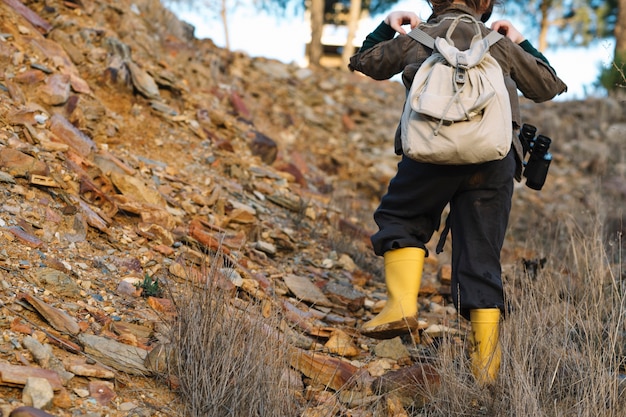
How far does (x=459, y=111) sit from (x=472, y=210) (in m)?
0.50

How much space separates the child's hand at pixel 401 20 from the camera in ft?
9.21

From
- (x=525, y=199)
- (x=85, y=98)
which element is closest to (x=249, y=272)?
(x=85, y=98)

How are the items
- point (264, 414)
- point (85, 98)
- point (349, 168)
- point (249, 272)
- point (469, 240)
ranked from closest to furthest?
point (264, 414)
point (469, 240)
point (249, 272)
point (85, 98)
point (349, 168)

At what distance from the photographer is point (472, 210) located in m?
2.74

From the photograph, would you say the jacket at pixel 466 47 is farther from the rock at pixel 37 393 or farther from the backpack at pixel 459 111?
the rock at pixel 37 393

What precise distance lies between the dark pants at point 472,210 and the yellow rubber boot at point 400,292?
0.08 metres

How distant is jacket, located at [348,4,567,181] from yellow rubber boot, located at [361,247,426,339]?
46cm

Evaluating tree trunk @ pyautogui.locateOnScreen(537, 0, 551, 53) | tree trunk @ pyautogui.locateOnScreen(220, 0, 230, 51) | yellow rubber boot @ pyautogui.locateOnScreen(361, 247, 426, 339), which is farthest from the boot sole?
tree trunk @ pyautogui.locateOnScreen(537, 0, 551, 53)

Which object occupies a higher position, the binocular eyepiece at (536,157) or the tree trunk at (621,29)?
the tree trunk at (621,29)

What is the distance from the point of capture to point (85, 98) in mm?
4961

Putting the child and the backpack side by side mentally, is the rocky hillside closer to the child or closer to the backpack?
the child

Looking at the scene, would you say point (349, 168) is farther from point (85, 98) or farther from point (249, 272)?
point (249, 272)

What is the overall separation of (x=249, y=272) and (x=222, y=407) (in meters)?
1.49

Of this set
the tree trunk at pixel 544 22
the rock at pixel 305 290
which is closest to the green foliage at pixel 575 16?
the tree trunk at pixel 544 22
